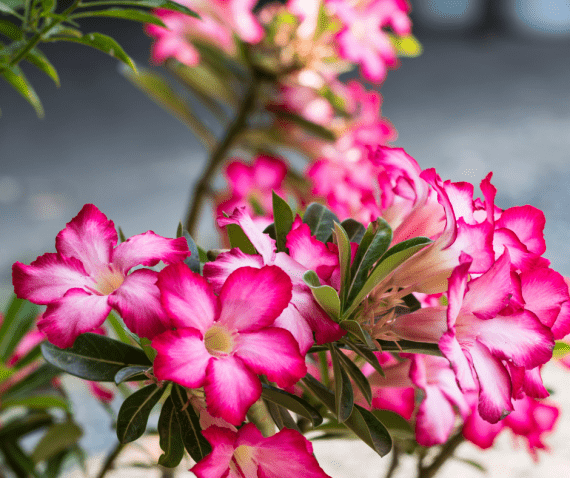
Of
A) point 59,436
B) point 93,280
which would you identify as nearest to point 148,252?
point 93,280

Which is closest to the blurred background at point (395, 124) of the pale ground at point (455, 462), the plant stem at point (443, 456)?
the pale ground at point (455, 462)

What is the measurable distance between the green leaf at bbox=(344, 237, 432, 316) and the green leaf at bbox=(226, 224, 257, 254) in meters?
0.09

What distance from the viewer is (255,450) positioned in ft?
1.02

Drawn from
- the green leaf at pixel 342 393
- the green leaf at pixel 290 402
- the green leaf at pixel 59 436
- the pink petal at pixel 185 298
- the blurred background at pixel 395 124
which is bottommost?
the green leaf at pixel 59 436

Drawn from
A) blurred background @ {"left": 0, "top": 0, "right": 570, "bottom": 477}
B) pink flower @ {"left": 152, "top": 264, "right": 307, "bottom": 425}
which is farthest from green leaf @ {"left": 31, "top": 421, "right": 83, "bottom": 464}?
blurred background @ {"left": 0, "top": 0, "right": 570, "bottom": 477}

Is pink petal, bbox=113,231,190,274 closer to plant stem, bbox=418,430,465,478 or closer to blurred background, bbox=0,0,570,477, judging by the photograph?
plant stem, bbox=418,430,465,478

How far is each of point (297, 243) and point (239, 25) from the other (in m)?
0.74

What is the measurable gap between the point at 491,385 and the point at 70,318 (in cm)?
25

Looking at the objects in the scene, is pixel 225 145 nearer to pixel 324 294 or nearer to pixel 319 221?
pixel 319 221

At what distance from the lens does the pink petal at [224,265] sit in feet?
1.02

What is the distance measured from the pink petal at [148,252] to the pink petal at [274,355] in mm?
73

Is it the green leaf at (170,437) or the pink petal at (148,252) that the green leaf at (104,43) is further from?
the green leaf at (170,437)

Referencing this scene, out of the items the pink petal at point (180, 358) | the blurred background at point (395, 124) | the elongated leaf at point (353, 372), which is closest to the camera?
the pink petal at point (180, 358)

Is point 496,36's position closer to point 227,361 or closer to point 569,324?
point 569,324
